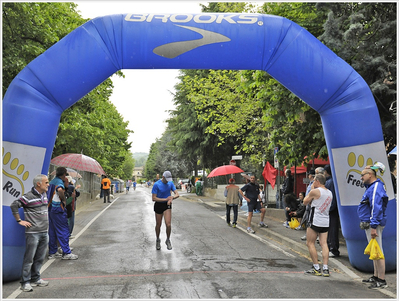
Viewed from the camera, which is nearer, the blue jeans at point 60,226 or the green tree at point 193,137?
the blue jeans at point 60,226

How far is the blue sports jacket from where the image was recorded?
6750mm

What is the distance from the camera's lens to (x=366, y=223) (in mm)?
6895

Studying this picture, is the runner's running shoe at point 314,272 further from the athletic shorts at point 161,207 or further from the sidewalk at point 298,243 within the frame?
the athletic shorts at point 161,207

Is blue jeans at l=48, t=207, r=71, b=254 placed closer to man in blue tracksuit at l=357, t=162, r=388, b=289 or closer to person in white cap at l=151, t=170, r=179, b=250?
person in white cap at l=151, t=170, r=179, b=250

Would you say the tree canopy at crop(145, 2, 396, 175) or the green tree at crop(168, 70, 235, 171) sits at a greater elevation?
the green tree at crop(168, 70, 235, 171)

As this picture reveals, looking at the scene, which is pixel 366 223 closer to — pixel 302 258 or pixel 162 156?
pixel 302 258

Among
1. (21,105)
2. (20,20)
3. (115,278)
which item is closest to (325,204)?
(115,278)

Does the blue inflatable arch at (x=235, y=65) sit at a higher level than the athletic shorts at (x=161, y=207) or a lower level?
higher

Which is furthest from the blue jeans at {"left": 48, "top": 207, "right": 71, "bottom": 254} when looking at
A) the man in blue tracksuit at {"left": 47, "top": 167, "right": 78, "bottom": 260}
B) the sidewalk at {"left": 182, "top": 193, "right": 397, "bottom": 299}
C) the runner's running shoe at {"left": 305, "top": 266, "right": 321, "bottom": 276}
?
the sidewalk at {"left": 182, "top": 193, "right": 397, "bottom": 299}

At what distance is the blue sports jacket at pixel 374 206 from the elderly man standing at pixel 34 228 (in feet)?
17.4

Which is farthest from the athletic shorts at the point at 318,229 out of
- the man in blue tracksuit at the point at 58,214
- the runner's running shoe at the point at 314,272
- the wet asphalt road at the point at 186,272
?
the man in blue tracksuit at the point at 58,214

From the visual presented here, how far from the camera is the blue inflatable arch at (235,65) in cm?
774

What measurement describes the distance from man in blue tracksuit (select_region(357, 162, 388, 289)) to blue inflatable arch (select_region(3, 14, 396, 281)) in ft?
3.14

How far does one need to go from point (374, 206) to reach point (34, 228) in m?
5.48
